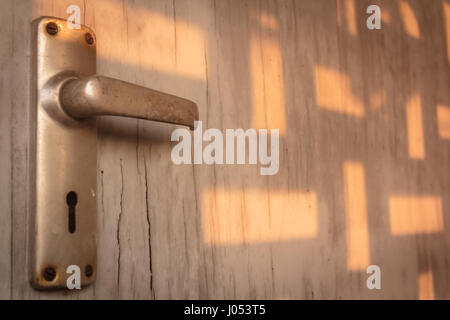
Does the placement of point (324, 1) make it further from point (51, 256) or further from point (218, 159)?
point (51, 256)

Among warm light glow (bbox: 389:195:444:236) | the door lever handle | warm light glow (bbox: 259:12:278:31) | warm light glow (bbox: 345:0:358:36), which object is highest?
warm light glow (bbox: 345:0:358:36)

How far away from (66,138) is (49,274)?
13 cm

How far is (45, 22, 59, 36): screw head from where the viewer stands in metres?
0.42

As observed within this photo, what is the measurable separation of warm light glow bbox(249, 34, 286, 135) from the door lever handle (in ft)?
0.63

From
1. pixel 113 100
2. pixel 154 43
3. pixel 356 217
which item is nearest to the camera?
pixel 113 100

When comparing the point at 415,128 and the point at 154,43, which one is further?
the point at 415,128

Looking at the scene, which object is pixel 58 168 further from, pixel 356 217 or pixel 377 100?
pixel 377 100

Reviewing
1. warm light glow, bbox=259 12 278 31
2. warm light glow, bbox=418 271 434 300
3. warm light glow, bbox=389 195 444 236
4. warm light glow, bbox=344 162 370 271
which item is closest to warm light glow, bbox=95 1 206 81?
warm light glow, bbox=259 12 278 31

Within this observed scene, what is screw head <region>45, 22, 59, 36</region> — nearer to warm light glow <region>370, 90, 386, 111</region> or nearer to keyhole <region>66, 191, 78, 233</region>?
keyhole <region>66, 191, 78, 233</region>

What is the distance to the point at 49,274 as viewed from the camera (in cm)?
40

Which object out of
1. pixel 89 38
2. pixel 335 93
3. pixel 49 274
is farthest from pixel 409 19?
pixel 49 274

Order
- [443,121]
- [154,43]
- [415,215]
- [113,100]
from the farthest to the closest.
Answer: [443,121]
[415,215]
[154,43]
[113,100]

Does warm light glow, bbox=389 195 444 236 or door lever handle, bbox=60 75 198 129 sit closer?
door lever handle, bbox=60 75 198 129
